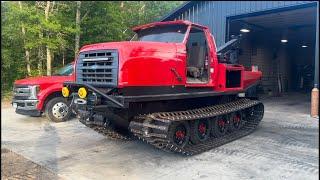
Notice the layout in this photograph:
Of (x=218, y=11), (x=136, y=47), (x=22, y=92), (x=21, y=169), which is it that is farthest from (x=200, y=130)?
(x=218, y=11)

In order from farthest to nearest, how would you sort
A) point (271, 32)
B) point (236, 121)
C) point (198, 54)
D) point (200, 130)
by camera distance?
point (271, 32) → point (236, 121) → point (198, 54) → point (200, 130)

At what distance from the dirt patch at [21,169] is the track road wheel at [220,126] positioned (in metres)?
3.72

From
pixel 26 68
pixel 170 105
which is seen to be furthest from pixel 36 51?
pixel 170 105

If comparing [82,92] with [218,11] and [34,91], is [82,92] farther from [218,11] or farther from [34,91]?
[218,11]

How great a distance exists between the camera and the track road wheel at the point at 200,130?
7547 millimetres

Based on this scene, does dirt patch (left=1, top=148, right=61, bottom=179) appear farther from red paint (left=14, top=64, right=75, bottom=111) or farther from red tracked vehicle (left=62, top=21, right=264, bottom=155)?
red paint (left=14, top=64, right=75, bottom=111)

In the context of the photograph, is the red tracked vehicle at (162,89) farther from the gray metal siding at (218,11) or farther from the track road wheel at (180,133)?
the gray metal siding at (218,11)

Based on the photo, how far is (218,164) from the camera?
6.48 meters

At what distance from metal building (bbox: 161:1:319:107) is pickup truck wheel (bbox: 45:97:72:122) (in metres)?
7.80

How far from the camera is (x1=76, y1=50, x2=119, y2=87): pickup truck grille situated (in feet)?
21.2

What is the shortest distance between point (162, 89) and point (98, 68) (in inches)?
48.2

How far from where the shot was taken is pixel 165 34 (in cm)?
795

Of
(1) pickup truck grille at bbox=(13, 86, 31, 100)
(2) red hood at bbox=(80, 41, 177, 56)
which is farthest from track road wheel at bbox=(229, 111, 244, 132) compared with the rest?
(1) pickup truck grille at bbox=(13, 86, 31, 100)

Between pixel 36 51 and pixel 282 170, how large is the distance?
1630cm
